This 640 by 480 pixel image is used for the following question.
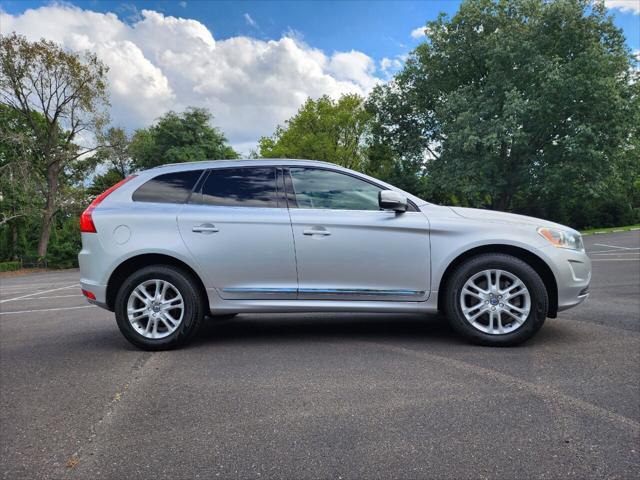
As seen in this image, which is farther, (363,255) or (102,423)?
(363,255)

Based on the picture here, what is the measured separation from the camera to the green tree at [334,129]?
3819 centimetres

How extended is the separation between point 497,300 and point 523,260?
517 millimetres

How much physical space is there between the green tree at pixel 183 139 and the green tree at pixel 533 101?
2133cm

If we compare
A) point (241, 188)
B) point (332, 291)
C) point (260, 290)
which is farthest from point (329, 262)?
point (241, 188)

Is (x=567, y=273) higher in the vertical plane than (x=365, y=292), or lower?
higher

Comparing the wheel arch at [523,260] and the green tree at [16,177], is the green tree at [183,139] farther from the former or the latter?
the wheel arch at [523,260]

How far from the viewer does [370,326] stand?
208 inches

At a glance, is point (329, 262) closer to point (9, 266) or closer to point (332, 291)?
point (332, 291)

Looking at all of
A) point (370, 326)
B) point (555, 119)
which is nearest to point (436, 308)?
point (370, 326)

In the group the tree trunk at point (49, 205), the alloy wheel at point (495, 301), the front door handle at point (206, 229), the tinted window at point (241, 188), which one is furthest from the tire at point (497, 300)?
the tree trunk at point (49, 205)

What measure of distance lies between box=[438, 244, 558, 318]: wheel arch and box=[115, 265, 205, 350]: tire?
2324mm

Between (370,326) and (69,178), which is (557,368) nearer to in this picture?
(370,326)

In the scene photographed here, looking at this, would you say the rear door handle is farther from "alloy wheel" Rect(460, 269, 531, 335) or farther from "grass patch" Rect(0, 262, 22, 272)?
"grass patch" Rect(0, 262, 22, 272)

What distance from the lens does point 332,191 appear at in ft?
15.0
